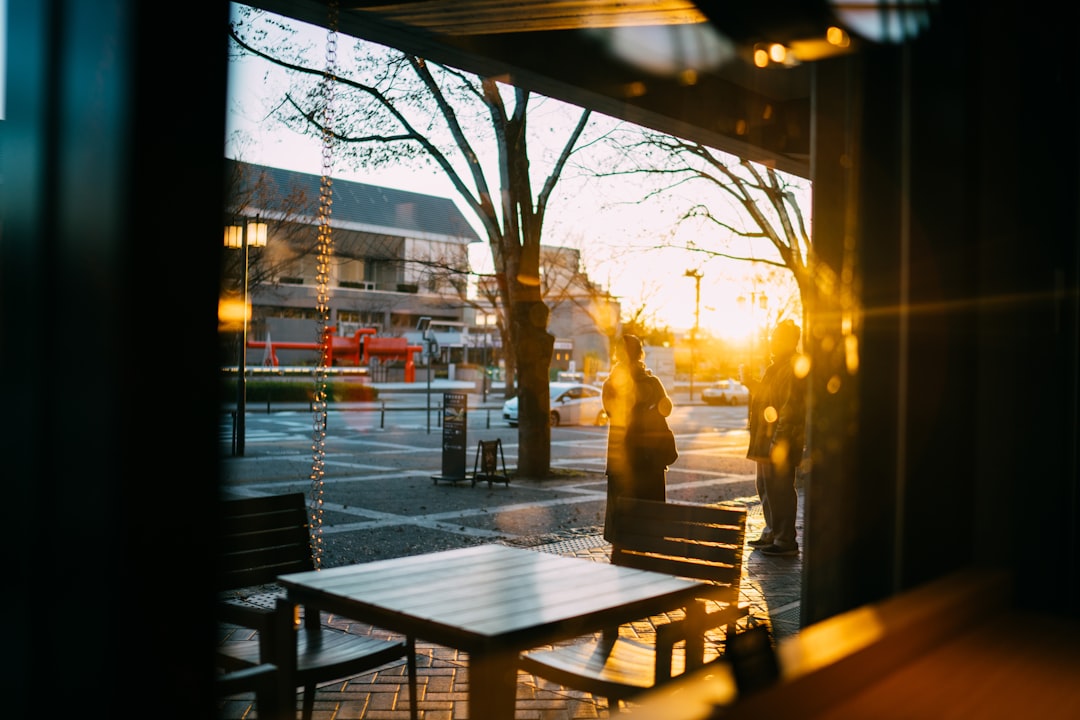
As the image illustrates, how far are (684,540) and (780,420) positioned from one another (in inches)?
148

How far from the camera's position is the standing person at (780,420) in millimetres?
7535

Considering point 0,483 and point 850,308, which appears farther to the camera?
point 850,308

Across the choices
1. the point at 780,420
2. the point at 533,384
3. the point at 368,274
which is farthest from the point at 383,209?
the point at 780,420

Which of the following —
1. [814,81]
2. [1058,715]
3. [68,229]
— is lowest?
[1058,715]

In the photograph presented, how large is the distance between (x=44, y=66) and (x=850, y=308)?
2.39 meters

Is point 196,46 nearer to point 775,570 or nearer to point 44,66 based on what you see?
point 44,66

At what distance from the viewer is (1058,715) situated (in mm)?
2146

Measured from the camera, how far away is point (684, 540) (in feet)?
13.3

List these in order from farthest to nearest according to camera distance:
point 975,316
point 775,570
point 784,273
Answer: point 784,273, point 775,570, point 975,316

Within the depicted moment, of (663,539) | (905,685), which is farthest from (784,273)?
(905,685)

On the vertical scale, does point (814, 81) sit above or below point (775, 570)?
above

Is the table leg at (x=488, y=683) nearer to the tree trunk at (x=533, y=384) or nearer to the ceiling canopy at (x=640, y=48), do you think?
the ceiling canopy at (x=640, y=48)

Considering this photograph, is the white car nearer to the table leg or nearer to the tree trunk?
the tree trunk

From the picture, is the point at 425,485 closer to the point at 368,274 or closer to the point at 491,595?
the point at 491,595
